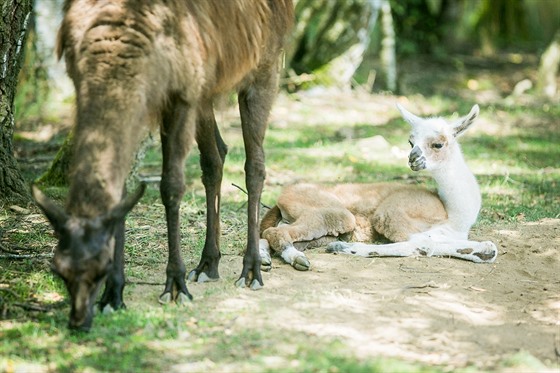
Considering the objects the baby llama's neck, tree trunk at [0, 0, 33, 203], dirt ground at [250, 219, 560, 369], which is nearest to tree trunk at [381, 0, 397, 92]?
the baby llama's neck

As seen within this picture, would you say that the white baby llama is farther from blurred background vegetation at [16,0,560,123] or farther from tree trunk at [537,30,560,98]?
tree trunk at [537,30,560,98]

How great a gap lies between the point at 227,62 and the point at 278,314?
1951mm

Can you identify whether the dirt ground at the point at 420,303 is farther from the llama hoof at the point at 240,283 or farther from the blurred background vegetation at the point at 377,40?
the blurred background vegetation at the point at 377,40

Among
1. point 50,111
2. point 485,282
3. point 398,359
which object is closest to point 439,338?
point 398,359

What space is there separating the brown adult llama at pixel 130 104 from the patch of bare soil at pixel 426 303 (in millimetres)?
539

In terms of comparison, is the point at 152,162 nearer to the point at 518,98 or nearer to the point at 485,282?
the point at 485,282

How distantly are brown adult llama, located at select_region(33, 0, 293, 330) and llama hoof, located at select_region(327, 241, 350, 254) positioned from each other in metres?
1.03

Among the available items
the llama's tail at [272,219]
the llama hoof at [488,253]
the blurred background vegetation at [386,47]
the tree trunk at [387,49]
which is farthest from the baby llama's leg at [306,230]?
the tree trunk at [387,49]

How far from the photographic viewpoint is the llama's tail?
24.9 ft

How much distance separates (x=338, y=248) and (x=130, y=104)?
9.00 ft

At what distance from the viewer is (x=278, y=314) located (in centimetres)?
539

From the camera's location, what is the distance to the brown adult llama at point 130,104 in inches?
191

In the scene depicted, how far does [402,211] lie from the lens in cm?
750

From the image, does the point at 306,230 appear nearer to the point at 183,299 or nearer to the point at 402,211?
the point at 402,211
